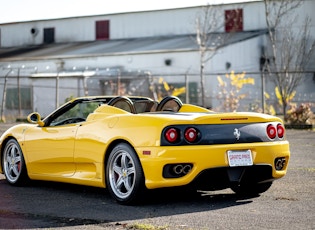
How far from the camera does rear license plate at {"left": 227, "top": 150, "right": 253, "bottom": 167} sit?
22.3 feet

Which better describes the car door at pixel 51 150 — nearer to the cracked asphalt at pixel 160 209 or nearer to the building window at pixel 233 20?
the cracked asphalt at pixel 160 209

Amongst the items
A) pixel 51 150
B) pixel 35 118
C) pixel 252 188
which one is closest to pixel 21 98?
pixel 35 118

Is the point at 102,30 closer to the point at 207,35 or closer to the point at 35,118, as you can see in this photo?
the point at 207,35

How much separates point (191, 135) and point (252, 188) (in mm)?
1262

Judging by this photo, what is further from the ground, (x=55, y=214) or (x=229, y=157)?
(x=229, y=157)

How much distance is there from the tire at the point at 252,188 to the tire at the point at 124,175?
1.24m

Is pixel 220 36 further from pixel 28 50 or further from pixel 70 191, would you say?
pixel 70 191

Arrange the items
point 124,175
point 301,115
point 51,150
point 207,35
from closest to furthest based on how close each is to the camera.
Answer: point 124,175
point 51,150
point 301,115
point 207,35

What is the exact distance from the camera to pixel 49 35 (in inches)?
1938

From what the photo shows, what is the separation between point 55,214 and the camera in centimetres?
645

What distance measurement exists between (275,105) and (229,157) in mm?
26589

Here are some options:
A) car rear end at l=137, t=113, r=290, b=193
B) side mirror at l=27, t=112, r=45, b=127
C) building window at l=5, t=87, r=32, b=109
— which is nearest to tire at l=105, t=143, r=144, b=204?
car rear end at l=137, t=113, r=290, b=193

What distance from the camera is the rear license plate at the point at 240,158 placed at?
6.79 metres

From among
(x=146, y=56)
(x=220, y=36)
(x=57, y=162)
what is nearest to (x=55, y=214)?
(x=57, y=162)
